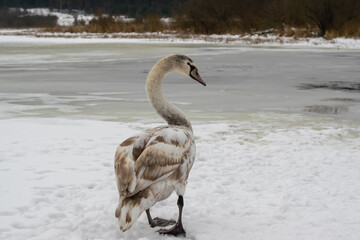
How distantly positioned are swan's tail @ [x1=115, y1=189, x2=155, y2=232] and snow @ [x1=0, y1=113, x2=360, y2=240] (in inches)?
15.3

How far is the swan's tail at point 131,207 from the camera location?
304 centimetres

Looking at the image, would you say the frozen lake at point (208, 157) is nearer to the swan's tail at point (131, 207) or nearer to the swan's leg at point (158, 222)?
the swan's leg at point (158, 222)

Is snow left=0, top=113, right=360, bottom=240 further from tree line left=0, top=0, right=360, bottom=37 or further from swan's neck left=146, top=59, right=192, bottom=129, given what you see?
tree line left=0, top=0, right=360, bottom=37

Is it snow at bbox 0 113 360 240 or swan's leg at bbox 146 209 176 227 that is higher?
swan's leg at bbox 146 209 176 227

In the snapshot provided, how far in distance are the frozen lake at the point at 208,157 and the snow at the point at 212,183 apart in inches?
0.4

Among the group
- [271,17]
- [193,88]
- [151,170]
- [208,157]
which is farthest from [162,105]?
[271,17]

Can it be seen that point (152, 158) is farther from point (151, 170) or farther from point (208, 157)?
point (208, 157)

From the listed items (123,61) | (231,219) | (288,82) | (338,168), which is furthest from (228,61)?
(231,219)

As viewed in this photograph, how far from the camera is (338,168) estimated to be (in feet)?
16.1

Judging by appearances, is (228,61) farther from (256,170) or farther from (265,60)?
(256,170)

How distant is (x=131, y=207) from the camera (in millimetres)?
3064

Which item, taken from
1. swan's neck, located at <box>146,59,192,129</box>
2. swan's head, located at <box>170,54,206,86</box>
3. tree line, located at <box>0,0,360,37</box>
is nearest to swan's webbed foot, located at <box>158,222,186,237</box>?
swan's neck, located at <box>146,59,192,129</box>

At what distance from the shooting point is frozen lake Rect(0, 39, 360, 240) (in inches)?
143

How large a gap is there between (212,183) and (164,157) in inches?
53.2
